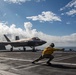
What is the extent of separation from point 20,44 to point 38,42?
27.9 feet

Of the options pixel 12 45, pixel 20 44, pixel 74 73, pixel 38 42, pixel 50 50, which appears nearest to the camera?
pixel 74 73

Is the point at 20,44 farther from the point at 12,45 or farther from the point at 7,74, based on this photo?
the point at 7,74

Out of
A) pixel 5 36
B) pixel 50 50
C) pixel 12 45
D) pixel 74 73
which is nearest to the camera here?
pixel 74 73

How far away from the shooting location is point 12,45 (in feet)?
243

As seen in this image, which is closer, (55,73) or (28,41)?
(55,73)

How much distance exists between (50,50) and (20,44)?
173 feet

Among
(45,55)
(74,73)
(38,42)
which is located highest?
(38,42)

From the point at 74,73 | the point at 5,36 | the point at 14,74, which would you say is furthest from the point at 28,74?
the point at 5,36

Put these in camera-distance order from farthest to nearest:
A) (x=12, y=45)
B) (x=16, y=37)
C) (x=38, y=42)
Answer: (x=16, y=37) → (x=12, y=45) → (x=38, y=42)

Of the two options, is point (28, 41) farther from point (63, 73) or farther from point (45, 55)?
point (63, 73)

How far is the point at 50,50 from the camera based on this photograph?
17359mm

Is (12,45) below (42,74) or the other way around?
the other way around

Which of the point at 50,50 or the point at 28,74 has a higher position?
the point at 50,50

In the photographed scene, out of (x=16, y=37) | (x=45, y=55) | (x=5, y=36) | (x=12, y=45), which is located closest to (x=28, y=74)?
(x=45, y=55)
